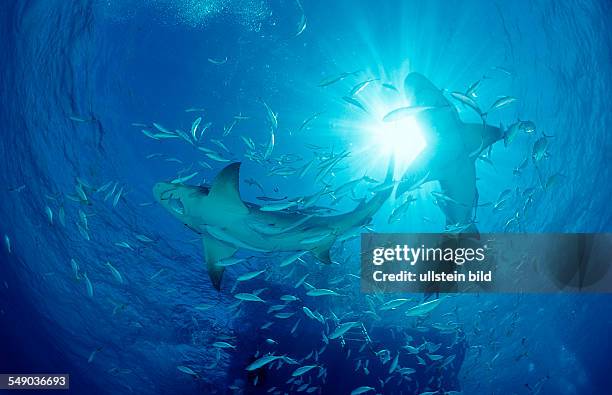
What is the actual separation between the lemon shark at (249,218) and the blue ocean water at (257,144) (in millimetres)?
917

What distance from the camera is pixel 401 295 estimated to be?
15.7 meters

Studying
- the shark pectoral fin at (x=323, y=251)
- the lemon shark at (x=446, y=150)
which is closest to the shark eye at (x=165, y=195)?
the shark pectoral fin at (x=323, y=251)

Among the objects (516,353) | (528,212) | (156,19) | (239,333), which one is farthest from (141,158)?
(516,353)

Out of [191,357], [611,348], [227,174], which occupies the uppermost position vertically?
[611,348]

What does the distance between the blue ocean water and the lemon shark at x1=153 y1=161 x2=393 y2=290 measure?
0.92m

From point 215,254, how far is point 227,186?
2504 mm

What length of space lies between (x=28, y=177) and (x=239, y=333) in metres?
9.32

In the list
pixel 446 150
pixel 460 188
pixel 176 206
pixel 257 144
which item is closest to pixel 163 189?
pixel 176 206

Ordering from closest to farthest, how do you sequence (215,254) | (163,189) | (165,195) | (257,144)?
1. (163,189)
2. (165,195)
3. (215,254)
4. (257,144)

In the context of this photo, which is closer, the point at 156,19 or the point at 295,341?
the point at 156,19

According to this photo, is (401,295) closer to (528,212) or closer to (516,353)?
(528,212)

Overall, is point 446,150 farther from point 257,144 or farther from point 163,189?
point 163,189

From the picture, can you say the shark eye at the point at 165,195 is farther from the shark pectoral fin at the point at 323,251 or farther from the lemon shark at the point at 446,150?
the lemon shark at the point at 446,150

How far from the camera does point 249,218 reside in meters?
7.58
